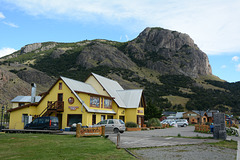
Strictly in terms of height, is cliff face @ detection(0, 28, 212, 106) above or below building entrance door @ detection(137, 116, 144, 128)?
above

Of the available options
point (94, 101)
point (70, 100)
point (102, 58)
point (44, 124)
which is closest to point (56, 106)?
point (70, 100)

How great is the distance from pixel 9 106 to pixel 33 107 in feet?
113

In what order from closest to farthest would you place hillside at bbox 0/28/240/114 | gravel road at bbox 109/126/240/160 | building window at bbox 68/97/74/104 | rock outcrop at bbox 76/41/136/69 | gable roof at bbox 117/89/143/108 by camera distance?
gravel road at bbox 109/126/240/160 → building window at bbox 68/97/74/104 → gable roof at bbox 117/89/143/108 → hillside at bbox 0/28/240/114 → rock outcrop at bbox 76/41/136/69

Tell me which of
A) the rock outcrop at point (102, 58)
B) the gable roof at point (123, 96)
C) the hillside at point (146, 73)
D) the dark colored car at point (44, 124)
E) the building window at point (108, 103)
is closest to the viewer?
the dark colored car at point (44, 124)

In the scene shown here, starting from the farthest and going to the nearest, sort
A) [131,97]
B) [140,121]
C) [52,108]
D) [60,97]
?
[131,97], [140,121], [60,97], [52,108]

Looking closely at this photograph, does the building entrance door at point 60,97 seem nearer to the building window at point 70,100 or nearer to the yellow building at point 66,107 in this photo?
the yellow building at point 66,107

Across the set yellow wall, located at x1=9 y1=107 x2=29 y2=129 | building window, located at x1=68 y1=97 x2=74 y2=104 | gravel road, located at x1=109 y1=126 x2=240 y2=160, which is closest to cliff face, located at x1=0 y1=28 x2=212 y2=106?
yellow wall, located at x1=9 y1=107 x2=29 y2=129

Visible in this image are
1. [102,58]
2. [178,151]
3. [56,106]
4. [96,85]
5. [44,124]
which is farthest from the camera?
[102,58]

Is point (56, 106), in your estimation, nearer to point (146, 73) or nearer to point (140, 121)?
point (140, 121)

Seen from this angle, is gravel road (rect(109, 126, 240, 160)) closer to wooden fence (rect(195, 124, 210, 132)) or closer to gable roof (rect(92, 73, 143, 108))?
wooden fence (rect(195, 124, 210, 132))

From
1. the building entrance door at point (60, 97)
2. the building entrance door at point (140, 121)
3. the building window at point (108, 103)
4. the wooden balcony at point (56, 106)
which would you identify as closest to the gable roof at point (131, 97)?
the building entrance door at point (140, 121)

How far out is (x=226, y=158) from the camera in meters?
10.8

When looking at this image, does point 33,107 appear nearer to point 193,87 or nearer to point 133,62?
point 193,87

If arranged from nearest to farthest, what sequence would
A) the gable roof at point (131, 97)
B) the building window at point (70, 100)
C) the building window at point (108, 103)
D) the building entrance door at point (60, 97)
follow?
the building window at point (70, 100) → the building entrance door at point (60, 97) → the building window at point (108, 103) → the gable roof at point (131, 97)
